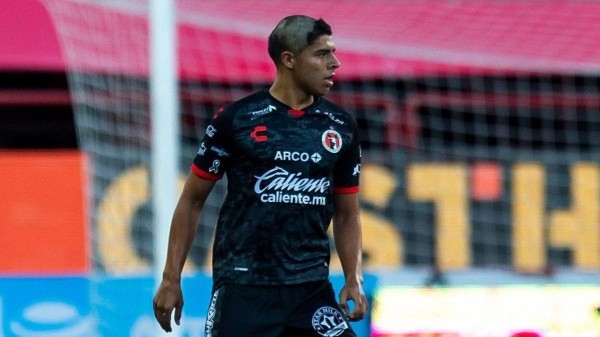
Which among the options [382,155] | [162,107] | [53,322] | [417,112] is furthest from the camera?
[417,112]

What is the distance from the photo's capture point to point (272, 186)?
432 centimetres

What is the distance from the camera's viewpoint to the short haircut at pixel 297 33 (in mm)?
4352

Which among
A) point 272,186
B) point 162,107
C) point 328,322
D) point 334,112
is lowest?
point 328,322

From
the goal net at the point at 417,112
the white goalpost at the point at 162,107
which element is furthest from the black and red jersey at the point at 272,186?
the goal net at the point at 417,112

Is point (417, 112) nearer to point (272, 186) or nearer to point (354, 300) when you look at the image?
point (354, 300)

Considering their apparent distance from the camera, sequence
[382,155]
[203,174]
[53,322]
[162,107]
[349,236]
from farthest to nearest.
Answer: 1. [382,155]
2. [53,322]
3. [162,107]
4. [349,236]
5. [203,174]

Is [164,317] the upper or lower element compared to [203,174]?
lower

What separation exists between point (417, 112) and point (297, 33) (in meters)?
7.07

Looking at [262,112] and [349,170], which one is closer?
[262,112]

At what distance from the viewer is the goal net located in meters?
8.89

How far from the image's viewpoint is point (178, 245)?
4441mm

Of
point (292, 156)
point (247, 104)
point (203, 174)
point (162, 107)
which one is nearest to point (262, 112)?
point (247, 104)

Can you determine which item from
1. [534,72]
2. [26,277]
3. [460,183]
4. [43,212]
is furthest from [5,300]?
[534,72]

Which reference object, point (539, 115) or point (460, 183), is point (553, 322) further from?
point (539, 115)
